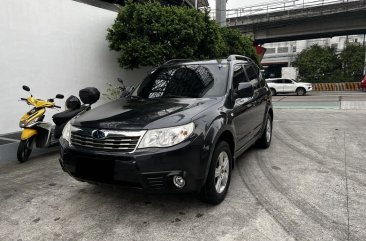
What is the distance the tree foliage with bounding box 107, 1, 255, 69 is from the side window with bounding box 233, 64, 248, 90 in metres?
4.72

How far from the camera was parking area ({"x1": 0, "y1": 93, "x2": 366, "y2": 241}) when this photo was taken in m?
3.10

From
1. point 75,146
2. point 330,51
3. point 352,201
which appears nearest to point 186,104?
point 75,146

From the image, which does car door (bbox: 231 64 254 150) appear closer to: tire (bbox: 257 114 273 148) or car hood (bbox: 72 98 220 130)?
car hood (bbox: 72 98 220 130)

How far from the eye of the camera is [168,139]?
309cm

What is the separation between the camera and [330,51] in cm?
3528

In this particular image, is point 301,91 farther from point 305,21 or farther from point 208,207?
point 208,207

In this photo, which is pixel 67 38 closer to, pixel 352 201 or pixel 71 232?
pixel 71 232

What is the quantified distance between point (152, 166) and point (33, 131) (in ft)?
11.7

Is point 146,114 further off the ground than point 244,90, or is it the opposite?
point 244,90

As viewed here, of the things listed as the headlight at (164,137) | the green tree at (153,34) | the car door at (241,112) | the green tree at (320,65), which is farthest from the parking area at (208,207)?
the green tree at (320,65)

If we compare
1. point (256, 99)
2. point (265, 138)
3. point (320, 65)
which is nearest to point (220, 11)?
point (265, 138)

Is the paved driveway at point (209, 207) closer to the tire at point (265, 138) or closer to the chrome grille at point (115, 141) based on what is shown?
the tire at point (265, 138)

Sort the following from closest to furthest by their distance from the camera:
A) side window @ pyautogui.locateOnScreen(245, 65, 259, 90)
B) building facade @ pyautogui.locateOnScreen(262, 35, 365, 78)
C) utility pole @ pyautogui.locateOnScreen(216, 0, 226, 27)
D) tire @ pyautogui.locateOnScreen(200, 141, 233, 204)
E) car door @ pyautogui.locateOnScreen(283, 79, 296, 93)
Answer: tire @ pyautogui.locateOnScreen(200, 141, 233, 204) → side window @ pyautogui.locateOnScreen(245, 65, 259, 90) → utility pole @ pyautogui.locateOnScreen(216, 0, 226, 27) → car door @ pyautogui.locateOnScreen(283, 79, 296, 93) → building facade @ pyautogui.locateOnScreen(262, 35, 365, 78)

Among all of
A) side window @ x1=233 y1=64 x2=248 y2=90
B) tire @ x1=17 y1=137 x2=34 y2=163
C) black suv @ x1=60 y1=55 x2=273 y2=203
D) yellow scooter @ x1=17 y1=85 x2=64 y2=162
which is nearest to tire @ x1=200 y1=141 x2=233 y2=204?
black suv @ x1=60 y1=55 x2=273 y2=203
